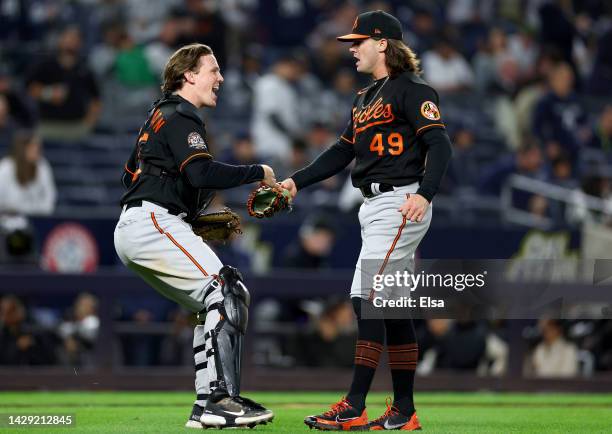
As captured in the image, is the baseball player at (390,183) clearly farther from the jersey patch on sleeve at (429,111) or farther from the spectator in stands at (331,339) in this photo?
the spectator in stands at (331,339)

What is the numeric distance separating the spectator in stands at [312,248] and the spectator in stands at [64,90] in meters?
4.10

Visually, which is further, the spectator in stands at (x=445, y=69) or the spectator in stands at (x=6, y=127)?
the spectator in stands at (x=445, y=69)

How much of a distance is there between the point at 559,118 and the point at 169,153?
1009 centimetres

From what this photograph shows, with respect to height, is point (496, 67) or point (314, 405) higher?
point (496, 67)

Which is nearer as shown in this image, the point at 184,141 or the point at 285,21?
the point at 184,141

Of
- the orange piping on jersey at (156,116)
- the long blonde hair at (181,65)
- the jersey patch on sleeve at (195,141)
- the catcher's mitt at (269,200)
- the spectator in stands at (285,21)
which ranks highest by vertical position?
the spectator in stands at (285,21)

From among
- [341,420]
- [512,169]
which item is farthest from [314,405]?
[512,169]

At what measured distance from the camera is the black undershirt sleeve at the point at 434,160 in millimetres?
6348

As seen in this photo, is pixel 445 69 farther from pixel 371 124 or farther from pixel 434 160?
pixel 434 160

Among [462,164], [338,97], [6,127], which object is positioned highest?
[338,97]

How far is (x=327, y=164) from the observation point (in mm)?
7105

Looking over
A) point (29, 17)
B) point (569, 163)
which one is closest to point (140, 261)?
point (569, 163)

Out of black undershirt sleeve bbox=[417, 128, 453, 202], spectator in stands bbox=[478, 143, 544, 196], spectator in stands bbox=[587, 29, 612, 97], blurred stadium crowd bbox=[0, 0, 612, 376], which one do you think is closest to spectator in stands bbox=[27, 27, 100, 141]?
blurred stadium crowd bbox=[0, 0, 612, 376]

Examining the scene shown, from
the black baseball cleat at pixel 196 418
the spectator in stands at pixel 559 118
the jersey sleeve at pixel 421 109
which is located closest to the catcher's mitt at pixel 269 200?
the jersey sleeve at pixel 421 109
